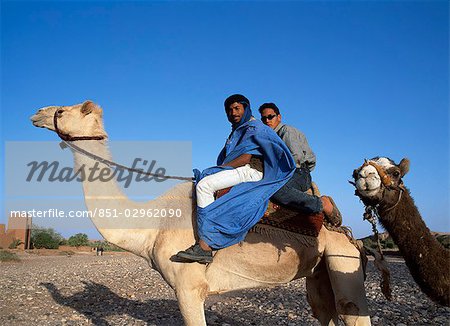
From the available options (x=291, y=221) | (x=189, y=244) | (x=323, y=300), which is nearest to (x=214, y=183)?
(x=189, y=244)

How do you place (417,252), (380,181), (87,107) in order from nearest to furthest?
(380,181)
(417,252)
(87,107)

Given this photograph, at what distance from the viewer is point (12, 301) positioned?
376 inches

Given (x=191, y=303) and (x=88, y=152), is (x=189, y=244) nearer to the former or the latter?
(x=191, y=303)

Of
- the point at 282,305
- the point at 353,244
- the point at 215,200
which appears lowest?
the point at 282,305

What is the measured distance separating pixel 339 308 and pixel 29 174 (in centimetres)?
459

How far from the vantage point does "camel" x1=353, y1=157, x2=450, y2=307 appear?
3759 millimetres

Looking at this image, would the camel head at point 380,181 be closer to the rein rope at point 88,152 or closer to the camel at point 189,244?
the camel at point 189,244

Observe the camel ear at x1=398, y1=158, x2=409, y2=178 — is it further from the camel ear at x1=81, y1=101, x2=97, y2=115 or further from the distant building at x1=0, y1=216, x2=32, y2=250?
the distant building at x1=0, y1=216, x2=32, y2=250

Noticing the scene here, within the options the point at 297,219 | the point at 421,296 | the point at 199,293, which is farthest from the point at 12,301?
the point at 421,296

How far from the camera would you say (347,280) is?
4715 millimetres

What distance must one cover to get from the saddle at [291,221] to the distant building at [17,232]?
1326 inches

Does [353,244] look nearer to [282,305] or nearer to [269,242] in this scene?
[269,242]

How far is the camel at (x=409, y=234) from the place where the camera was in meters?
3.76

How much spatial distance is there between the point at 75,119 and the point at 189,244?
2074mm
